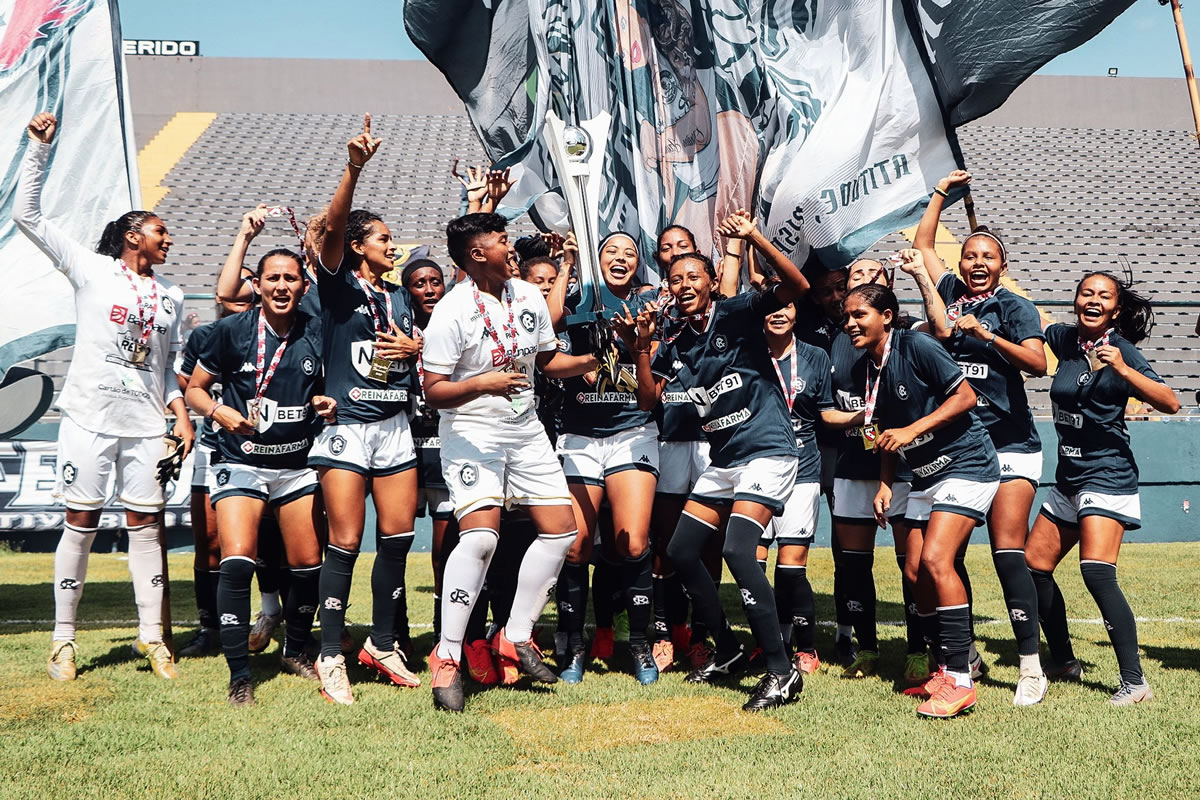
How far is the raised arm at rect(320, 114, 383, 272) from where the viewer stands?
4.39 m

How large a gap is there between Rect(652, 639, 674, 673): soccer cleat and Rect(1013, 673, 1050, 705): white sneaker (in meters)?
1.69

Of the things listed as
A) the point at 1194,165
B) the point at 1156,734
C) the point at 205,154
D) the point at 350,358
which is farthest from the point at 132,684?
the point at 1194,165

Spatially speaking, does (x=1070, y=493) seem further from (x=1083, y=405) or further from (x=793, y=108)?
(x=793, y=108)

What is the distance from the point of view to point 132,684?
5.03 meters

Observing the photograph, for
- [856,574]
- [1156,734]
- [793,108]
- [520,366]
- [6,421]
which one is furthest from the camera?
[6,421]

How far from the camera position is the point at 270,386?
500 cm

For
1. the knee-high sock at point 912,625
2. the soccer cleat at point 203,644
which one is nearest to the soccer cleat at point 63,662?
the soccer cleat at point 203,644

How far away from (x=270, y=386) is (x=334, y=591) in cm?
103

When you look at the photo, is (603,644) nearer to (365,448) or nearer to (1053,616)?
(365,448)

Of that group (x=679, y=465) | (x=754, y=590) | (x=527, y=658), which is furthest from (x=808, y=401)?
(x=527, y=658)

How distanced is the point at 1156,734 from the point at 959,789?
114 centimetres

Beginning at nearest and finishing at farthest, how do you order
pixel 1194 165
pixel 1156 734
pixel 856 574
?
pixel 1156 734
pixel 856 574
pixel 1194 165

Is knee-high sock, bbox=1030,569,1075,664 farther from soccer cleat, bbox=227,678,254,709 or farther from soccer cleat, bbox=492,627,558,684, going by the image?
soccer cleat, bbox=227,678,254,709

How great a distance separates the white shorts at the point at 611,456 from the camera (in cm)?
544
